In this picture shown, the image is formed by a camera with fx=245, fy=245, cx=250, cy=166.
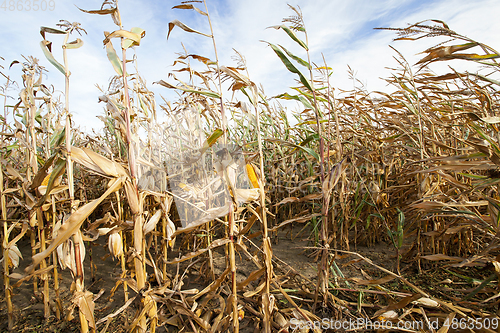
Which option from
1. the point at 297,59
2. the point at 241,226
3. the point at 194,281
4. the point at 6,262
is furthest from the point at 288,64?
the point at 6,262

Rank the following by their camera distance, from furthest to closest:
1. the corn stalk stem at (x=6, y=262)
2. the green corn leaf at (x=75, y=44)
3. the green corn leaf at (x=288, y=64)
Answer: the corn stalk stem at (x=6, y=262) < the green corn leaf at (x=288, y=64) < the green corn leaf at (x=75, y=44)

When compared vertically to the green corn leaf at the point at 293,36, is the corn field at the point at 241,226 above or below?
below

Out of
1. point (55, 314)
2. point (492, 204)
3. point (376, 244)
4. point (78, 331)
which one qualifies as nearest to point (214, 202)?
point (78, 331)

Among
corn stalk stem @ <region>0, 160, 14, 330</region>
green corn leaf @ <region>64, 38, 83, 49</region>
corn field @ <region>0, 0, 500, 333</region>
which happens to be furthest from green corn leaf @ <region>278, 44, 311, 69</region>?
corn stalk stem @ <region>0, 160, 14, 330</region>

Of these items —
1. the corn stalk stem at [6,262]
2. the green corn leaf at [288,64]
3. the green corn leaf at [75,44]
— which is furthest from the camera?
the corn stalk stem at [6,262]

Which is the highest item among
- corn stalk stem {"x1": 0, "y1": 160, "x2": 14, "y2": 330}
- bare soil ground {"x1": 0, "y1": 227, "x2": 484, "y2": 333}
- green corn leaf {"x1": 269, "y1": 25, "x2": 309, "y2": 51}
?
green corn leaf {"x1": 269, "y1": 25, "x2": 309, "y2": 51}

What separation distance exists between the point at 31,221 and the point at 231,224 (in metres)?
1.25

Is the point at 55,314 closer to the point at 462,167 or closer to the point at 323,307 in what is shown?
the point at 323,307

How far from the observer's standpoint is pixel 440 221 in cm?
164

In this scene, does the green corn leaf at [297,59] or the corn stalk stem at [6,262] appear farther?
the corn stalk stem at [6,262]

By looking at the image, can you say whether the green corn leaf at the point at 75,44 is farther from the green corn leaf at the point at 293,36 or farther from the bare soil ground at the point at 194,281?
the bare soil ground at the point at 194,281

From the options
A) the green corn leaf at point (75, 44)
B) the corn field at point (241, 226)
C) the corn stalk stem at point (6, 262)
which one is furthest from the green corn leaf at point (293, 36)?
the corn stalk stem at point (6, 262)

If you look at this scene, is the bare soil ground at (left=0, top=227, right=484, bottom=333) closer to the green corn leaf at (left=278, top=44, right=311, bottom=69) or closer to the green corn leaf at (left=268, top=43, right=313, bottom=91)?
the green corn leaf at (left=268, top=43, right=313, bottom=91)

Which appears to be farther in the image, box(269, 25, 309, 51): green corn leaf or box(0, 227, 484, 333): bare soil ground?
box(0, 227, 484, 333): bare soil ground
